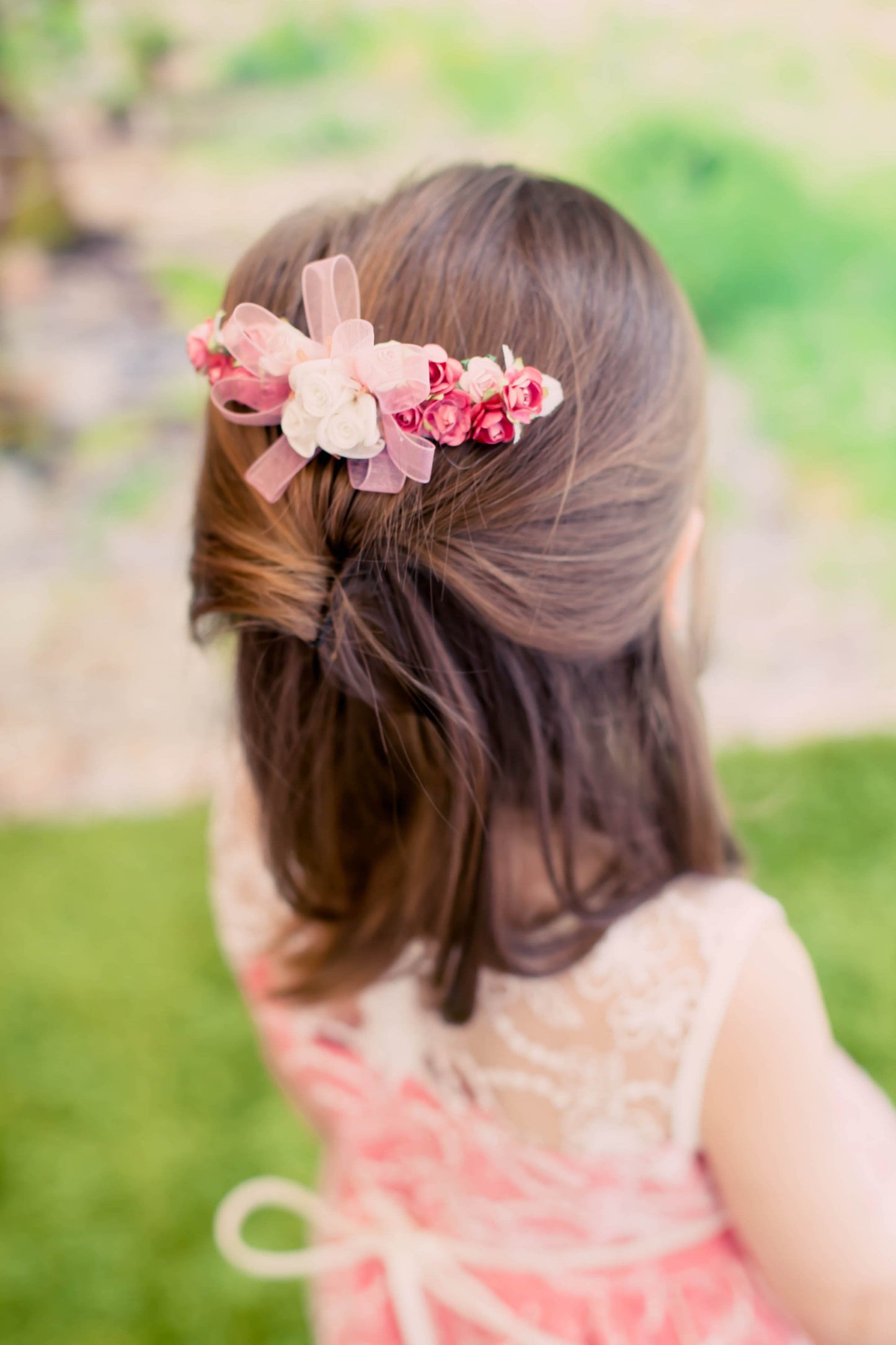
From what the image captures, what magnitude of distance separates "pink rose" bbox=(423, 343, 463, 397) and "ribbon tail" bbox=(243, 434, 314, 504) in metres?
0.08

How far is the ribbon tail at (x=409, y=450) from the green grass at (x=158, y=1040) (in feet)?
3.73

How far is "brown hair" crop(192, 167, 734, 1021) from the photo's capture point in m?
0.54

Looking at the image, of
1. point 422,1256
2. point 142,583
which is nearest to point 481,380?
point 422,1256

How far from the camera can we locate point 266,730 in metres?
0.66

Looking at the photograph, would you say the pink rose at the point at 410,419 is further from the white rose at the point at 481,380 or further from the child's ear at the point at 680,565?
the child's ear at the point at 680,565

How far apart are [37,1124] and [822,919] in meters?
1.20

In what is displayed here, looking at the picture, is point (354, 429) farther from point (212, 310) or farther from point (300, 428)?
point (212, 310)

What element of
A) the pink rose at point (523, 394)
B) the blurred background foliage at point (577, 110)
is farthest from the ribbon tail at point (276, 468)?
the blurred background foliage at point (577, 110)

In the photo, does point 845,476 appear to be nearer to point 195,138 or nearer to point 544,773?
point 195,138

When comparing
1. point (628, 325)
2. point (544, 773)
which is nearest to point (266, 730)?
point (544, 773)

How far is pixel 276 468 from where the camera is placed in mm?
538

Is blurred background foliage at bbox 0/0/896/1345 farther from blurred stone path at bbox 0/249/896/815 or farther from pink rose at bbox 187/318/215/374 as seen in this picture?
pink rose at bbox 187/318/215/374

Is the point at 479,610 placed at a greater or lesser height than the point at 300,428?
lesser

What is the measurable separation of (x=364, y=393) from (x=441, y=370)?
1.6 inches
